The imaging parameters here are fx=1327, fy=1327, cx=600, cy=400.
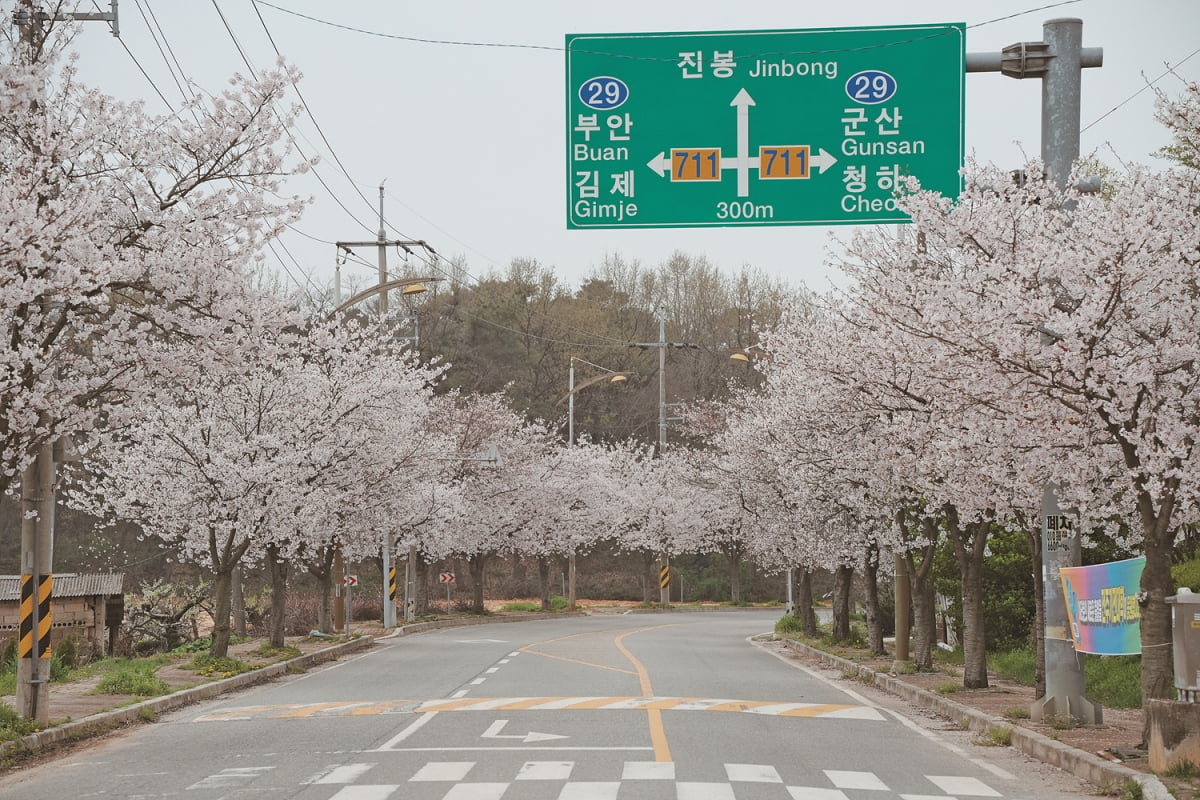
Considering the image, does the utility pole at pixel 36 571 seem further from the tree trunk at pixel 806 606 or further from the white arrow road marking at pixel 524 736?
the tree trunk at pixel 806 606

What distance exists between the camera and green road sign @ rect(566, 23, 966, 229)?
46.6 feet

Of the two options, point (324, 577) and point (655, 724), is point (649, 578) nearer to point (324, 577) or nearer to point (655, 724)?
point (324, 577)

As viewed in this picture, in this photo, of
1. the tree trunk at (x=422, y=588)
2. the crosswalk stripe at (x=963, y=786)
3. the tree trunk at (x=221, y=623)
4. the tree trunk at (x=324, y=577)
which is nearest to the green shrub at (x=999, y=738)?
the crosswalk stripe at (x=963, y=786)

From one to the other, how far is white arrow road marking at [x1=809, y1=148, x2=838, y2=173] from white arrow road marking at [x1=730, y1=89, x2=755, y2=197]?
711 mm

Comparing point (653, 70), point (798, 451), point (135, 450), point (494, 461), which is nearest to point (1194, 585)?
point (798, 451)

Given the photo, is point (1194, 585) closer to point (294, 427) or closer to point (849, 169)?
point (849, 169)

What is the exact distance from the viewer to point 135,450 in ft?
85.3

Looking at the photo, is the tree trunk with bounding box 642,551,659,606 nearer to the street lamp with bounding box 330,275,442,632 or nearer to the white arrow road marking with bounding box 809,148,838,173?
the street lamp with bounding box 330,275,442,632

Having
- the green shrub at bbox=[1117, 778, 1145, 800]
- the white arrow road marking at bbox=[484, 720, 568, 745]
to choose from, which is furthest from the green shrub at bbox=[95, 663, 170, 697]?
the green shrub at bbox=[1117, 778, 1145, 800]

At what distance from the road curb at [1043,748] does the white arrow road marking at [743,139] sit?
6.40 m

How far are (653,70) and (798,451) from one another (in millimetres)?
13154

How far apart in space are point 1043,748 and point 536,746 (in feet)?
16.4

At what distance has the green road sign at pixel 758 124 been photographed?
559 inches

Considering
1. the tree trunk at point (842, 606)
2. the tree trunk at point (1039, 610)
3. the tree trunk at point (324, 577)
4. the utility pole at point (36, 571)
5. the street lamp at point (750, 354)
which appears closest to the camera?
the utility pole at point (36, 571)
